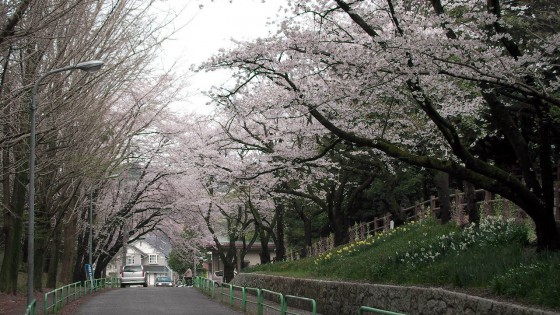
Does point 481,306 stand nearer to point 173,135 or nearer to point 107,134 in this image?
point 107,134

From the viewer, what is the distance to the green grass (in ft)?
32.0

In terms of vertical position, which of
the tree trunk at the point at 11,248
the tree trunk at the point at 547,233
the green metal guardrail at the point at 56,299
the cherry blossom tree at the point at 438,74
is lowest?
the green metal guardrail at the point at 56,299

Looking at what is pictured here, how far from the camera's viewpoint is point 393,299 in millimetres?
13211

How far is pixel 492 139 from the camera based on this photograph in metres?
22.2

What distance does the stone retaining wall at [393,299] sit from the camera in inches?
381

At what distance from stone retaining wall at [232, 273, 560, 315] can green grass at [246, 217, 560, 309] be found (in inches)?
15.8

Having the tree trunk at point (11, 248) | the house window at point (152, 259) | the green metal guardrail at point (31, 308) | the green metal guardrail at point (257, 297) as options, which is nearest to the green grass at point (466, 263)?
the green metal guardrail at point (257, 297)

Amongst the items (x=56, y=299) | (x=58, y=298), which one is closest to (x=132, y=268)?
(x=58, y=298)

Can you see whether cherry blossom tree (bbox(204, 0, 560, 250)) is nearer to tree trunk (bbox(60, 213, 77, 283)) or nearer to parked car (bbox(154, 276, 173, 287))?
tree trunk (bbox(60, 213, 77, 283))

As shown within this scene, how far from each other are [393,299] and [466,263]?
67.3 inches

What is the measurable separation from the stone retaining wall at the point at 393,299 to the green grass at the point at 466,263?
400mm

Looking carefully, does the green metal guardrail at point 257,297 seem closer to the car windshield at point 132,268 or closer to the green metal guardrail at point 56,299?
the green metal guardrail at point 56,299

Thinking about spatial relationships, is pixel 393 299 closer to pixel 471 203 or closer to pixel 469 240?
pixel 469 240

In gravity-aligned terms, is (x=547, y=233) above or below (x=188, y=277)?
below
